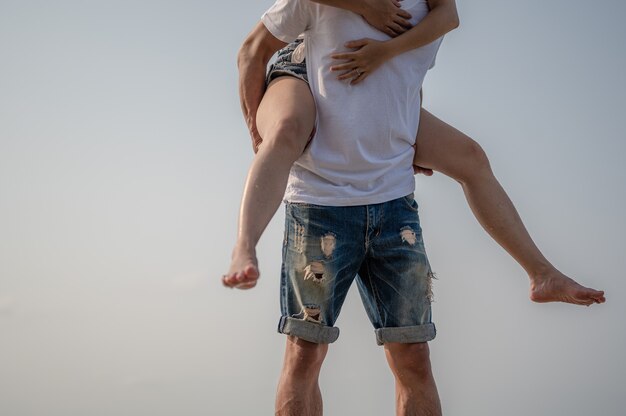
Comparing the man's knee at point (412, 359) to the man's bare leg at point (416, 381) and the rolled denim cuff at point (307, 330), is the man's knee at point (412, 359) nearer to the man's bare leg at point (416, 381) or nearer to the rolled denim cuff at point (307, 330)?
the man's bare leg at point (416, 381)

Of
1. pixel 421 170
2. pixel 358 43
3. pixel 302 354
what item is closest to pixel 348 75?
pixel 358 43

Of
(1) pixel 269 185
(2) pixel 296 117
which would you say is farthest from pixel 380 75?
(1) pixel 269 185

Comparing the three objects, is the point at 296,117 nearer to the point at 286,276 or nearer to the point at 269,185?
the point at 269,185

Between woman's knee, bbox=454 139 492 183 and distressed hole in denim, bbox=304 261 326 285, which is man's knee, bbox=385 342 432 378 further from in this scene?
woman's knee, bbox=454 139 492 183

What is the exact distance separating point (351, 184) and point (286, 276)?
0.49 meters

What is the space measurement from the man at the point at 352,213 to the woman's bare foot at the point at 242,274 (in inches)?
22.9

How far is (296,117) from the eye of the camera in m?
3.52

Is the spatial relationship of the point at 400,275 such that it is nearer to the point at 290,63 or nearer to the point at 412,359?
the point at 412,359

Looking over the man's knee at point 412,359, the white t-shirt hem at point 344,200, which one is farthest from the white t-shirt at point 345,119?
the man's knee at point 412,359

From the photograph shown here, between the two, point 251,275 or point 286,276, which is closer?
point 251,275

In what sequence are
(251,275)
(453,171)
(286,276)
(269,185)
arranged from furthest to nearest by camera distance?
(453,171), (286,276), (269,185), (251,275)

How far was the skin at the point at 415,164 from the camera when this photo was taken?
3.37 metres

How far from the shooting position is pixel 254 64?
386 centimetres

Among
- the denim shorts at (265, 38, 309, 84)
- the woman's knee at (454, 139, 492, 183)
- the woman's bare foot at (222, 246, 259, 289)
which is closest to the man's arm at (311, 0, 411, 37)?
the denim shorts at (265, 38, 309, 84)
